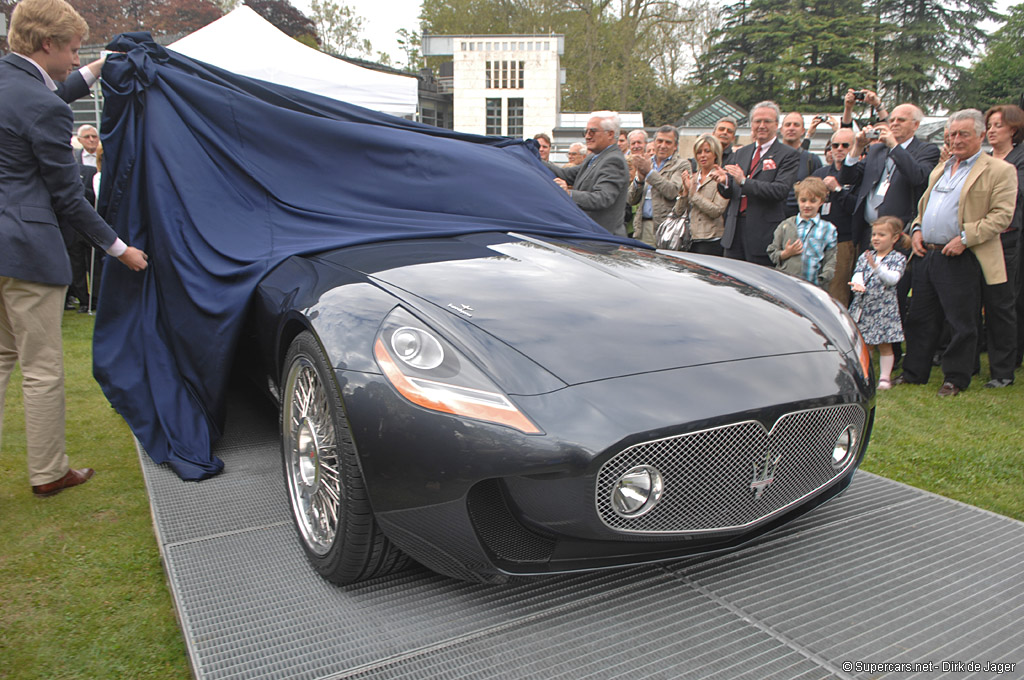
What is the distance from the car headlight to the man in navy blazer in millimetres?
4660

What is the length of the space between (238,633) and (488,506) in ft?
2.57

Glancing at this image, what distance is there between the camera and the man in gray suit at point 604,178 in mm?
5016

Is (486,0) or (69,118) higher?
(486,0)

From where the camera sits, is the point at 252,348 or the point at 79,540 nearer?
the point at 79,540

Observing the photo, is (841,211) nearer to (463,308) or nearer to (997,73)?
(463,308)

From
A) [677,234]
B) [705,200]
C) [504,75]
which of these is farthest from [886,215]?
[504,75]

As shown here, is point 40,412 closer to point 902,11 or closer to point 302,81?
point 302,81

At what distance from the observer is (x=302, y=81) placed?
32.9ft

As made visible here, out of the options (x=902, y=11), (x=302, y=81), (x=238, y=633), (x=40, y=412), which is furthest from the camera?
(x=902, y=11)

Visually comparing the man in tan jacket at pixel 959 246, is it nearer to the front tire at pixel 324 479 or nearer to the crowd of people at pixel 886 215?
the crowd of people at pixel 886 215

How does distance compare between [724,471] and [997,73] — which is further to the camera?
[997,73]

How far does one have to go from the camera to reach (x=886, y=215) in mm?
5391

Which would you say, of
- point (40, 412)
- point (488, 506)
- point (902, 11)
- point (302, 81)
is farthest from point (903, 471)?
point (902, 11)

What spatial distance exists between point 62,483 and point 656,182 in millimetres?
4708
